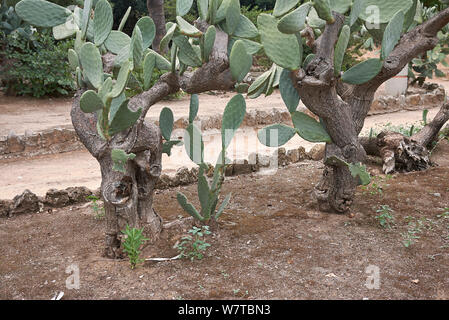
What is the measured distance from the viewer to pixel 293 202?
3154 mm

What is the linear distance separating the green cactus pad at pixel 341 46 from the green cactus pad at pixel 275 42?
0.21 m

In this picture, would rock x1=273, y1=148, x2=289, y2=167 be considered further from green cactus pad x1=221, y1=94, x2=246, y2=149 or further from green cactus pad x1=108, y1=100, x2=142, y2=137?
green cactus pad x1=108, y1=100, x2=142, y2=137

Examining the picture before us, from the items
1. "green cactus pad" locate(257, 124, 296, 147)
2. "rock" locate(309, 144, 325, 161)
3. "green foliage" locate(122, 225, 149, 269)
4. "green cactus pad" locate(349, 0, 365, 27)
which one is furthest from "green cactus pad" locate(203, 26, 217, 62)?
"rock" locate(309, 144, 325, 161)

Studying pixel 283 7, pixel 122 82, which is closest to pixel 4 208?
pixel 122 82

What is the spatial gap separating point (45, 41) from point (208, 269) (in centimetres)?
701

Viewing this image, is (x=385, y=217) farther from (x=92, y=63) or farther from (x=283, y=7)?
(x=92, y=63)

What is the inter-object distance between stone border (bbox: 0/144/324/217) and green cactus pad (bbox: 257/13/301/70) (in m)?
1.53

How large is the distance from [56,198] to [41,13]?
1375 millimetres

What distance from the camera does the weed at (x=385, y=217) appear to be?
2.70m

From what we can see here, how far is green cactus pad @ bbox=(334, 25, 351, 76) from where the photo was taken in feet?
7.06

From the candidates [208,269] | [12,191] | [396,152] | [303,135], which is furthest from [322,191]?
[12,191]

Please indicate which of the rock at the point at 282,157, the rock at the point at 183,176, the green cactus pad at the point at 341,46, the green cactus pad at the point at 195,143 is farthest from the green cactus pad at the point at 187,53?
the rock at the point at 282,157

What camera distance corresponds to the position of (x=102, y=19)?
215cm

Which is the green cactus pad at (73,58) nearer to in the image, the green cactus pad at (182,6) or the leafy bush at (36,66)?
the green cactus pad at (182,6)
